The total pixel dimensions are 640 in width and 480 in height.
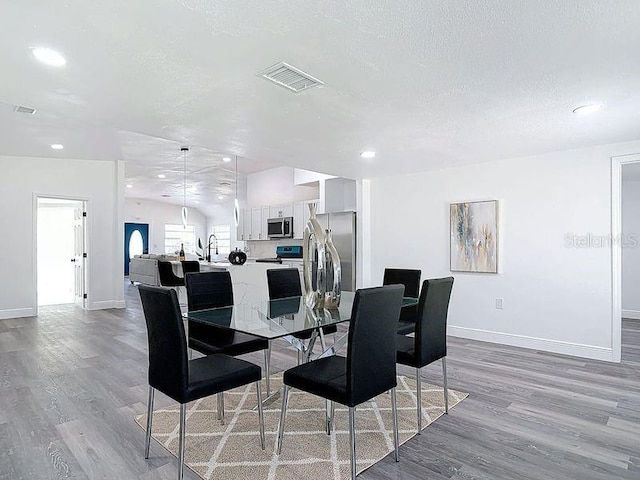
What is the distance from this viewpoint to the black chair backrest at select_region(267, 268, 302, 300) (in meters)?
3.75

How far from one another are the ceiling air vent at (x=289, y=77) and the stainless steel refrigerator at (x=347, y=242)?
3744mm

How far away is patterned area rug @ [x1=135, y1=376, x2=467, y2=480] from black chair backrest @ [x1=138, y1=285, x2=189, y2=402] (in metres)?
0.50

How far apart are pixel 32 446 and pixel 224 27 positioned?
101 inches

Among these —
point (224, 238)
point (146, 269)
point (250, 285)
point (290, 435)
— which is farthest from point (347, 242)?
point (224, 238)

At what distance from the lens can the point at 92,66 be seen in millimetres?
2168

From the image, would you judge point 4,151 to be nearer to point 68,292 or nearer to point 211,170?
point 211,170

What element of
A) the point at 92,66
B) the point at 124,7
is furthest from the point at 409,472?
the point at 92,66

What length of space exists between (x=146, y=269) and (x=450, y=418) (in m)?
8.93

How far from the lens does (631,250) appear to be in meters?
6.15

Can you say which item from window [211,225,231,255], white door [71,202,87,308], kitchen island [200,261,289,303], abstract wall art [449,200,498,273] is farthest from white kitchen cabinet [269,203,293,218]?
window [211,225,231,255]

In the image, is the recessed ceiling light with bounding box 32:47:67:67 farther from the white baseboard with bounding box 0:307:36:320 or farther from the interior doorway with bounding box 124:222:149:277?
the interior doorway with bounding box 124:222:149:277

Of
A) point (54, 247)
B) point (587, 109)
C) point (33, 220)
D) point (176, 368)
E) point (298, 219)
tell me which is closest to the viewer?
point (176, 368)

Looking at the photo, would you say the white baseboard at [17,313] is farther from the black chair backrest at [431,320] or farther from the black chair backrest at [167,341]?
the black chair backrest at [431,320]

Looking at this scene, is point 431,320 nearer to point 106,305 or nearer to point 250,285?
point 250,285
